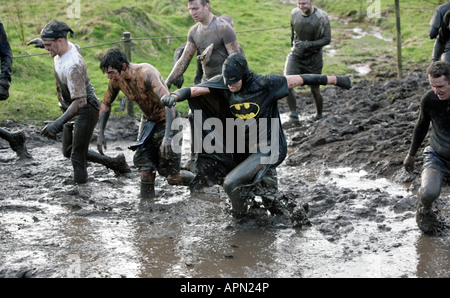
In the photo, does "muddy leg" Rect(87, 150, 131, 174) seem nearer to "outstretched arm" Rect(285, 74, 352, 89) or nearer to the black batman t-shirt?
the black batman t-shirt

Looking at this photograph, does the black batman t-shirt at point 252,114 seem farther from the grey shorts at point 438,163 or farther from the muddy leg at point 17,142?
the muddy leg at point 17,142

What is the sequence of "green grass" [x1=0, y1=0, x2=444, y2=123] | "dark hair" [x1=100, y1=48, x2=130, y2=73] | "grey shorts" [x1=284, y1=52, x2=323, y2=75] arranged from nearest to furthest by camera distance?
"dark hair" [x1=100, y1=48, x2=130, y2=73]
"grey shorts" [x1=284, y1=52, x2=323, y2=75]
"green grass" [x1=0, y1=0, x2=444, y2=123]

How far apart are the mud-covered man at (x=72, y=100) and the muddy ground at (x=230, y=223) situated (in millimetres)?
394

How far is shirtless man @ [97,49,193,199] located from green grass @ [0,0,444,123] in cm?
436

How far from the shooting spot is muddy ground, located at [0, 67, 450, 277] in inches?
198

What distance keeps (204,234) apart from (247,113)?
125cm

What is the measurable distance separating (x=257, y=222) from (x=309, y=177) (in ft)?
6.65

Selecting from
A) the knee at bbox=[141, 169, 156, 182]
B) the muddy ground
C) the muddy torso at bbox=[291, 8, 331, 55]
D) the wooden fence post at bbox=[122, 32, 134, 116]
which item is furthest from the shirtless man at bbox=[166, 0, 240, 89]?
the wooden fence post at bbox=[122, 32, 134, 116]

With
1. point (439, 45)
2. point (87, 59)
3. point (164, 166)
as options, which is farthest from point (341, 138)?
point (87, 59)

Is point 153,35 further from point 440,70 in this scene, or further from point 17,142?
point 440,70

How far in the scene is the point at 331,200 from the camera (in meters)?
6.68

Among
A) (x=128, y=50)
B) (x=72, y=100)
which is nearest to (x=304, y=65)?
(x=128, y=50)

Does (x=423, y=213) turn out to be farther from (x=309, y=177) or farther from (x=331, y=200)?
(x=309, y=177)

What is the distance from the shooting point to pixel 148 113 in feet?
21.9
